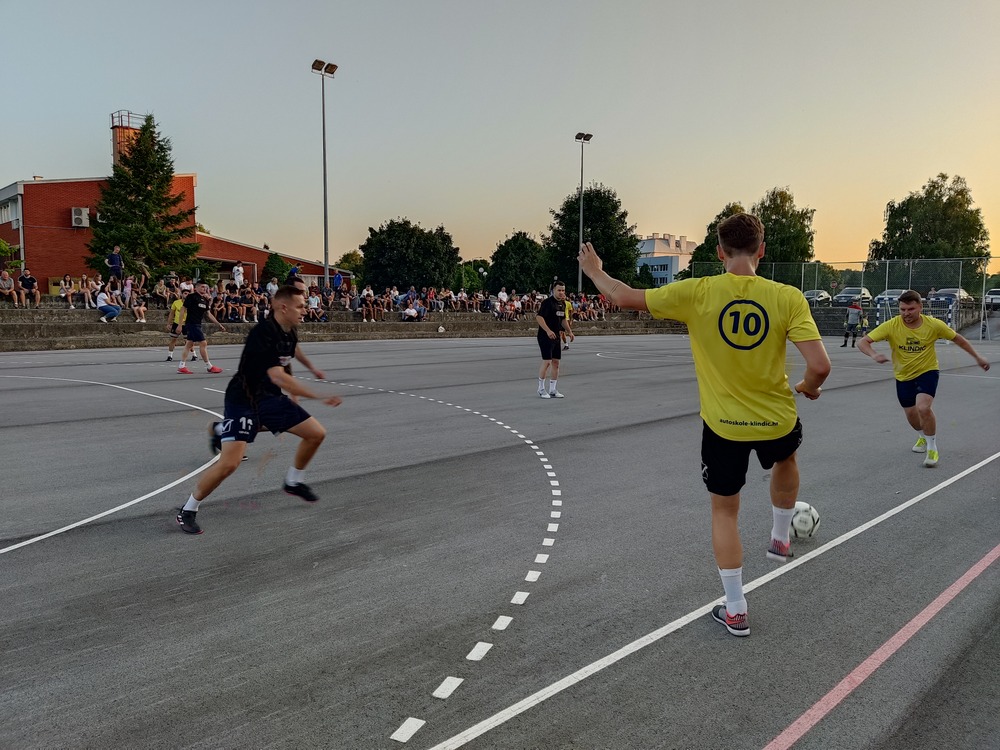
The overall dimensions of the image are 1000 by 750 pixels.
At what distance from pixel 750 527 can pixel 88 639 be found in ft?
14.2

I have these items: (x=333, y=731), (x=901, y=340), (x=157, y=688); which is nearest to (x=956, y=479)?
(x=901, y=340)

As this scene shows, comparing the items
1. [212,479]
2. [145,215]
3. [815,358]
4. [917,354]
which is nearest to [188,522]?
[212,479]

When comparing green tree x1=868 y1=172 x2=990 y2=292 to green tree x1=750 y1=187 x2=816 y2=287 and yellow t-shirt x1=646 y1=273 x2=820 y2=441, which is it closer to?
green tree x1=750 y1=187 x2=816 y2=287

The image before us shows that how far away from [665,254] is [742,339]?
17324 centimetres

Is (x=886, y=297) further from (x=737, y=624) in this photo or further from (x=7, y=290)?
(x=737, y=624)

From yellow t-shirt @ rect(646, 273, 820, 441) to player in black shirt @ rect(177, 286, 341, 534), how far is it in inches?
100

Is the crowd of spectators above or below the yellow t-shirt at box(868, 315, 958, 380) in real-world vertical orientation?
above

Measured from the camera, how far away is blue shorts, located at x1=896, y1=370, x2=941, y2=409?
783 cm

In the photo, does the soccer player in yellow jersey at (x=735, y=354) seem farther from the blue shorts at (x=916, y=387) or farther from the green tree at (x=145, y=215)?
the green tree at (x=145, y=215)

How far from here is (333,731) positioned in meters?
2.83

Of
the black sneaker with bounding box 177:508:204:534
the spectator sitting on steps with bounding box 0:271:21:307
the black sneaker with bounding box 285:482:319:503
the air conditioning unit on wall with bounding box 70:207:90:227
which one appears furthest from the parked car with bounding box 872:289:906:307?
the air conditioning unit on wall with bounding box 70:207:90:227

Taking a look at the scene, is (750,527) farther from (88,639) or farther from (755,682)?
(88,639)

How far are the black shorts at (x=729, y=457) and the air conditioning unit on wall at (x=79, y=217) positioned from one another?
54.6 m

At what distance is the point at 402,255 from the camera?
7462 centimetres
